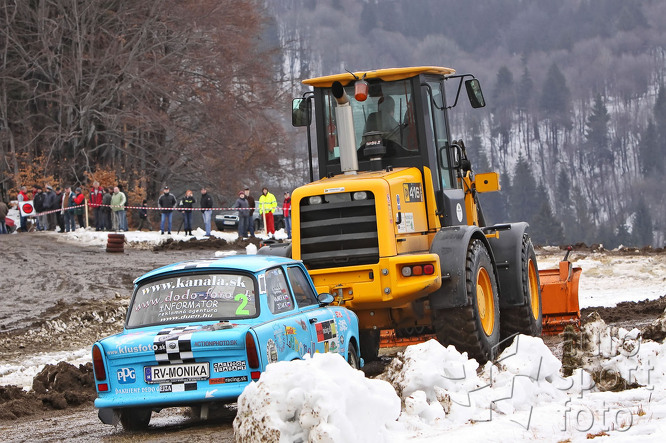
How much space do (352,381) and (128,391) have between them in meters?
2.94

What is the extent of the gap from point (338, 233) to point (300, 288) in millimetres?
1939

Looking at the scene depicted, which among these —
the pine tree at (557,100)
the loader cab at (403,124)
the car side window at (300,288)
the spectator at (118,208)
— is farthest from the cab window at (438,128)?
the pine tree at (557,100)

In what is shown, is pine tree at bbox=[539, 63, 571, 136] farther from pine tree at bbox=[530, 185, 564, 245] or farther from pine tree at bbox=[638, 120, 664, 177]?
pine tree at bbox=[530, 185, 564, 245]

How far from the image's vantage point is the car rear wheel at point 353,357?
10.7 m

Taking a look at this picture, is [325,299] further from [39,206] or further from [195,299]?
[39,206]

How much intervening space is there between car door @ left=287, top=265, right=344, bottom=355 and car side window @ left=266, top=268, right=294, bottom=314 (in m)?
0.14

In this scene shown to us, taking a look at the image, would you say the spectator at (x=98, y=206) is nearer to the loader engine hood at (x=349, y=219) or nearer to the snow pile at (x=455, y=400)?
the loader engine hood at (x=349, y=219)

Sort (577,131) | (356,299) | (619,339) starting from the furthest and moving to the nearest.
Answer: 1. (577,131)
2. (356,299)
3. (619,339)

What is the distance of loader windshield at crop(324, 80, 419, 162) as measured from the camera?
13062mm

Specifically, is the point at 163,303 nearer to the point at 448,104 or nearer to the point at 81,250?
the point at 448,104

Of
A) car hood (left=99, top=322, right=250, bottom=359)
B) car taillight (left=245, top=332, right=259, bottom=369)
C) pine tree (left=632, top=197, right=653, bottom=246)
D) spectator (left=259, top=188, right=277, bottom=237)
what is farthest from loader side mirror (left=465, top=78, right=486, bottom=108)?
pine tree (left=632, top=197, right=653, bottom=246)

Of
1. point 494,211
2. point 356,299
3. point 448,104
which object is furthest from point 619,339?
point 494,211

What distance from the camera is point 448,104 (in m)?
13.8

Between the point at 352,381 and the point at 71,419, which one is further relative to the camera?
the point at 71,419
